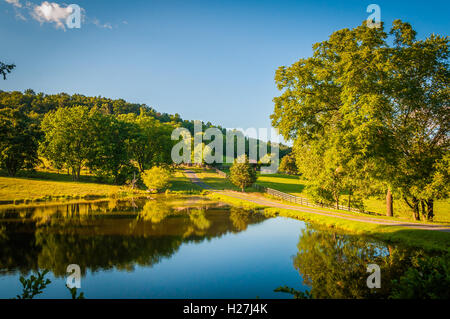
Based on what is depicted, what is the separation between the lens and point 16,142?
4822cm

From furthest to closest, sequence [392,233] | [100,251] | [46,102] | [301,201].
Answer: [46,102], [301,201], [392,233], [100,251]

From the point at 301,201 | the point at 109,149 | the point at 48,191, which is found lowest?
the point at 301,201

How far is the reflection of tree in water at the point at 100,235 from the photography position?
1366cm

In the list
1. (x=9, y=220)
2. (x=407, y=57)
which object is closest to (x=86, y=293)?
(x=9, y=220)

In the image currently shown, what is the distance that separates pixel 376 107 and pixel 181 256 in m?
17.6

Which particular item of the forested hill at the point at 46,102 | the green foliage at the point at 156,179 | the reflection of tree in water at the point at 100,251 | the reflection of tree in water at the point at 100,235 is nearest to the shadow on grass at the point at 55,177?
the green foliage at the point at 156,179

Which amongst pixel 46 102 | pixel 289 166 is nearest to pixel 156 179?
pixel 289 166

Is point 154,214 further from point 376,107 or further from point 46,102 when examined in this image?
point 46,102

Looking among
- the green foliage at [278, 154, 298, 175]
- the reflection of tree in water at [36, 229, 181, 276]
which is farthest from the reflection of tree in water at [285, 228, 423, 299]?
the green foliage at [278, 154, 298, 175]

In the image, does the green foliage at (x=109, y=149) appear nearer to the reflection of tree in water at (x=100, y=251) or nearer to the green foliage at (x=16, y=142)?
the green foliage at (x=16, y=142)

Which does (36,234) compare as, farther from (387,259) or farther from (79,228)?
(387,259)

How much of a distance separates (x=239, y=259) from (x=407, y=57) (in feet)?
68.2

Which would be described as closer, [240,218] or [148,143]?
[240,218]
